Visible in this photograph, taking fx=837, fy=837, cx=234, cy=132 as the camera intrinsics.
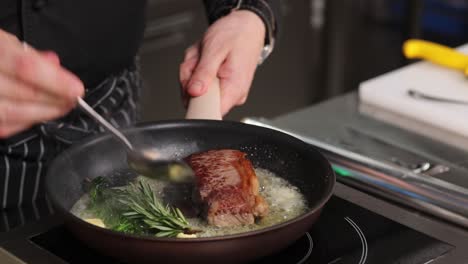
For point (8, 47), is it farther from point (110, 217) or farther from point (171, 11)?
point (171, 11)

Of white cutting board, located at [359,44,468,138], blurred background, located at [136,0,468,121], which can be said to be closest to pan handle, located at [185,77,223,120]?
A: white cutting board, located at [359,44,468,138]

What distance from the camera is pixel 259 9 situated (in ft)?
4.25

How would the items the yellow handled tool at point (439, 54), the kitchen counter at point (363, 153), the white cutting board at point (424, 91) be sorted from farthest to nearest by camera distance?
the yellow handled tool at point (439, 54) < the white cutting board at point (424, 91) < the kitchen counter at point (363, 153)

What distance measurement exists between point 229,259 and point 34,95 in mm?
247

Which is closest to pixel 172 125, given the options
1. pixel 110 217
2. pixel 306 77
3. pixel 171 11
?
pixel 110 217

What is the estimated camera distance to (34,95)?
2.67 feet

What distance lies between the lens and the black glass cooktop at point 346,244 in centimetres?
84

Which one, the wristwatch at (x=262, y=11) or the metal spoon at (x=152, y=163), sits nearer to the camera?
the metal spoon at (x=152, y=163)

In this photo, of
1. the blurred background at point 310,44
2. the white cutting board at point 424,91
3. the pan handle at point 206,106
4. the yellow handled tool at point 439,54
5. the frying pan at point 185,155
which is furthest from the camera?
the blurred background at point 310,44

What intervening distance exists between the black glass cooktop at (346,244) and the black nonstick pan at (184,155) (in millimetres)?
36

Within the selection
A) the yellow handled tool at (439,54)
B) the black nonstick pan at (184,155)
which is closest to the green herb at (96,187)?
the black nonstick pan at (184,155)

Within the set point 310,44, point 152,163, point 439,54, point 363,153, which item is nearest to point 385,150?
point 363,153

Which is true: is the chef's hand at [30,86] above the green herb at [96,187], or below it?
above

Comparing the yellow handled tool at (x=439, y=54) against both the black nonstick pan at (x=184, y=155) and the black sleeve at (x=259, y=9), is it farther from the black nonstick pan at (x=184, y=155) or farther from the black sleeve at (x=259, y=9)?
the black nonstick pan at (x=184, y=155)
